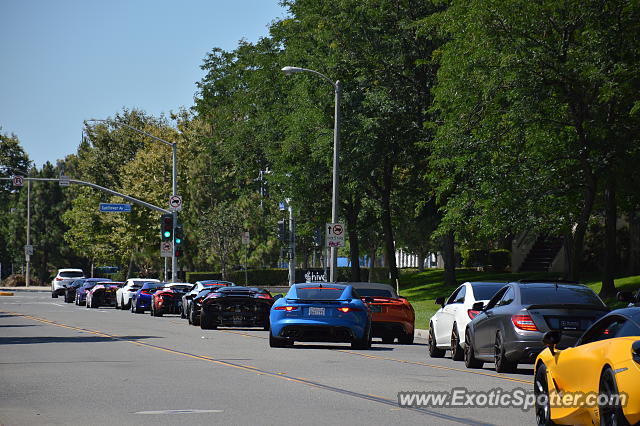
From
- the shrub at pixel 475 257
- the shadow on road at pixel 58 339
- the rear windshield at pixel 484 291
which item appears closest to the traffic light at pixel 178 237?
the shrub at pixel 475 257

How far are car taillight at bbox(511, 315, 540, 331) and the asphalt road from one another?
75 cm

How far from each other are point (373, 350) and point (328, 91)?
98.3ft

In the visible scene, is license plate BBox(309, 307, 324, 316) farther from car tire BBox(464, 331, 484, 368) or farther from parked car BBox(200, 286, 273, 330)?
parked car BBox(200, 286, 273, 330)

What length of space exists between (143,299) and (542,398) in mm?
37793

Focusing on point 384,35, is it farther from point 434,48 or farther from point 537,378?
point 537,378

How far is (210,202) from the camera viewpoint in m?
90.4

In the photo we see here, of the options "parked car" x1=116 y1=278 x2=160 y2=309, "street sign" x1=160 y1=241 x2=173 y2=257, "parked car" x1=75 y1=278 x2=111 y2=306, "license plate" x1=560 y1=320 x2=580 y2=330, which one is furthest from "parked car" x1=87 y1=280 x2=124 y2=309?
"license plate" x1=560 y1=320 x2=580 y2=330

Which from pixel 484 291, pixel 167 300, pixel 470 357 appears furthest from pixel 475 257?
pixel 470 357

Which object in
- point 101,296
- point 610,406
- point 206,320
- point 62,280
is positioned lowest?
point 610,406

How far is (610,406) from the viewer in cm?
902

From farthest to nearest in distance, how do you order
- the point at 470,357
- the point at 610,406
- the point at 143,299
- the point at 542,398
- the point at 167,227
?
the point at 167,227
the point at 143,299
the point at 470,357
the point at 542,398
the point at 610,406

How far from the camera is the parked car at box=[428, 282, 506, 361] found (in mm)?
21922

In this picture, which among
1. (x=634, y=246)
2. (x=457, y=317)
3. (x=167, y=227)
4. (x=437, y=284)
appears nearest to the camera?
(x=457, y=317)

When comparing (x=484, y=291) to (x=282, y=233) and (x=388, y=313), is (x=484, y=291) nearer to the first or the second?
(x=388, y=313)
